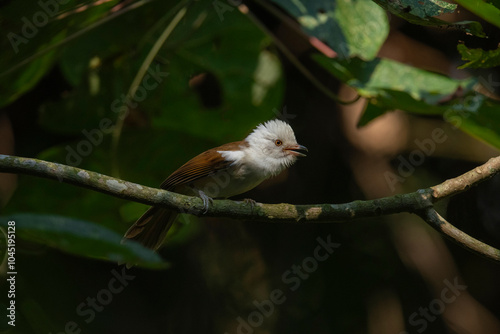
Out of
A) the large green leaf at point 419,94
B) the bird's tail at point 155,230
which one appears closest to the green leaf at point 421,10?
the large green leaf at point 419,94

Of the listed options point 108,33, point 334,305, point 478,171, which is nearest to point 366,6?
point 478,171

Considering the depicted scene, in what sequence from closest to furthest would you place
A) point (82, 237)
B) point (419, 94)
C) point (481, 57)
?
point (82, 237) < point (481, 57) < point (419, 94)

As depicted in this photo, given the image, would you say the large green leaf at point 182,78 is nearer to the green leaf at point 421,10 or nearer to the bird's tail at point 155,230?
the bird's tail at point 155,230

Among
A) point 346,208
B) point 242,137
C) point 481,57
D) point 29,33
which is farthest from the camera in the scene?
point 242,137

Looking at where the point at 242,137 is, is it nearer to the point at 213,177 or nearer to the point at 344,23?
the point at 213,177

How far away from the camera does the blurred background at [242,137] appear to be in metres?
2.90

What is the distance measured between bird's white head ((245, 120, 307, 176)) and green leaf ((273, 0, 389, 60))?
2.34 feet

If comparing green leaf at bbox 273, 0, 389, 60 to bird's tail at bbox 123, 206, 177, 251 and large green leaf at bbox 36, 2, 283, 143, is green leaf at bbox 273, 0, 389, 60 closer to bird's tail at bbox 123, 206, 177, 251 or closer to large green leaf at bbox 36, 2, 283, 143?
large green leaf at bbox 36, 2, 283, 143

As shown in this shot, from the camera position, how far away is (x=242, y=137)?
354 cm

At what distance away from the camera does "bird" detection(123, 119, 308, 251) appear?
9.64ft

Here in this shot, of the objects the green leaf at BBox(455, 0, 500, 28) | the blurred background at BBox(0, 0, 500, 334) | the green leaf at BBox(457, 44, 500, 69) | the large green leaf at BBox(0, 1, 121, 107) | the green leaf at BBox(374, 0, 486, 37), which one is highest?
the large green leaf at BBox(0, 1, 121, 107)

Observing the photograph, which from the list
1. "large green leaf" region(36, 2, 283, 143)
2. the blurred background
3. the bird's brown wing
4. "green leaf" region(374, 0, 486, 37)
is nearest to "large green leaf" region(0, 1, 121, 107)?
the blurred background

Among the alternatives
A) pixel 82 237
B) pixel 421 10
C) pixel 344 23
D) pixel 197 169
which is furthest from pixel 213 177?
pixel 82 237

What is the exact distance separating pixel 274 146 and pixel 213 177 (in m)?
0.48
